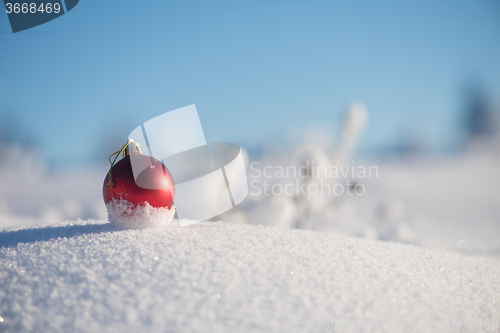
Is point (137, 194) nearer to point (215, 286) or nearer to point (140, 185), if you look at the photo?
point (140, 185)

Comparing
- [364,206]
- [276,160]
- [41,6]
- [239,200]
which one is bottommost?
[364,206]

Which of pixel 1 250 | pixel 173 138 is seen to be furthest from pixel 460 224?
pixel 1 250

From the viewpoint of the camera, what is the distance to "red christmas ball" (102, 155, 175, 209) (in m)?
0.44

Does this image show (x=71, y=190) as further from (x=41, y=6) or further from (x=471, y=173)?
(x=471, y=173)

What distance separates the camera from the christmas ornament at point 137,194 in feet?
1.45

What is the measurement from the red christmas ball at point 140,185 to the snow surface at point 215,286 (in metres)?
0.06

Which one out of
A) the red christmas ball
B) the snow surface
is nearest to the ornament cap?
the red christmas ball

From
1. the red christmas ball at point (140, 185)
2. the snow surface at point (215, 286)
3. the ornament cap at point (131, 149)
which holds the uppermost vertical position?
the ornament cap at point (131, 149)

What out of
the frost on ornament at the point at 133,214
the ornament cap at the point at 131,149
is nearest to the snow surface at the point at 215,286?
the frost on ornament at the point at 133,214

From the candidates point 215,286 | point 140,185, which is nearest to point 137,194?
point 140,185

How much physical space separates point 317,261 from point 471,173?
186cm

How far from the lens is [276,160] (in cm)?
156

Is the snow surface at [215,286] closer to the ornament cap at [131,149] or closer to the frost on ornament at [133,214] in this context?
the frost on ornament at [133,214]

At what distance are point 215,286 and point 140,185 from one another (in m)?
0.24
